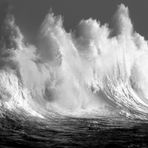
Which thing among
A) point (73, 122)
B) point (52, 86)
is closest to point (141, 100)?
point (52, 86)

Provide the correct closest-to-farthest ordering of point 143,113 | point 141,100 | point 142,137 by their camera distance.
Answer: point 142,137 < point 143,113 < point 141,100

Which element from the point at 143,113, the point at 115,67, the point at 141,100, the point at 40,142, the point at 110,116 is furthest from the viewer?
the point at 115,67

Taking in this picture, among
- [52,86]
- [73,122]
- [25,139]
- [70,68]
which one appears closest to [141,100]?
[70,68]

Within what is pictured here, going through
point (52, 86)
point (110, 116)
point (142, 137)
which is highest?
point (52, 86)

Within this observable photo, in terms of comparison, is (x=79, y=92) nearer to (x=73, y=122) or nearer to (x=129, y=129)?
(x=73, y=122)

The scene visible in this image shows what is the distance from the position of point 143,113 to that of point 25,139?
45.5 metres

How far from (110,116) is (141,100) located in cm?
3279

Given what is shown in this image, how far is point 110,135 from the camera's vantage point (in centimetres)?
4750

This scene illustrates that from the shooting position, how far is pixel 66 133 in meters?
49.8

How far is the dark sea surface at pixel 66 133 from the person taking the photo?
40.9 meters

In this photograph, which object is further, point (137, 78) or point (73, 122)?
point (137, 78)

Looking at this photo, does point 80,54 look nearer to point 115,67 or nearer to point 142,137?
point 115,67

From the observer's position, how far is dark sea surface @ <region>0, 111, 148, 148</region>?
40.9 meters

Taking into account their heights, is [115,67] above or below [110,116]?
above
